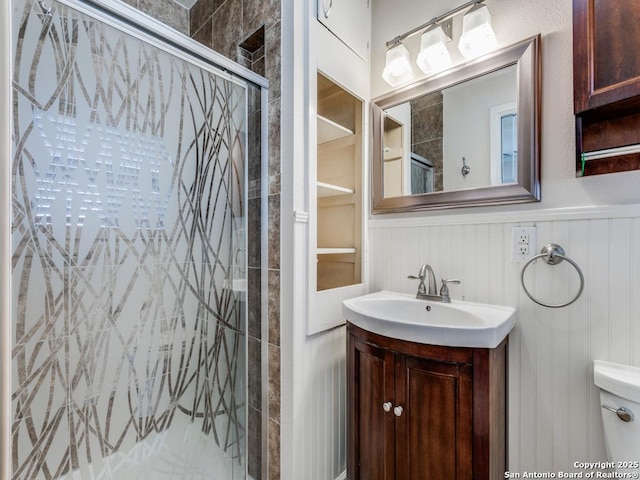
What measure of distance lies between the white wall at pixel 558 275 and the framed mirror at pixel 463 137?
0.18 feet

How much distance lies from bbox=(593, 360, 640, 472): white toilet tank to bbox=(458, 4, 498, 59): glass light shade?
1249mm

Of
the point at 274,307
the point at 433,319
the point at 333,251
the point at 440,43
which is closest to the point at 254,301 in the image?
the point at 274,307

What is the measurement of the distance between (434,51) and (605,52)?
25.2 inches

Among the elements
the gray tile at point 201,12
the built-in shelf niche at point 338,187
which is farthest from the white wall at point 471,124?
the gray tile at point 201,12

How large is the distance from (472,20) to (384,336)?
1297 millimetres

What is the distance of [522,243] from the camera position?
1.17 meters

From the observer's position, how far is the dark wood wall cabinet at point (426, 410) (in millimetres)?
940

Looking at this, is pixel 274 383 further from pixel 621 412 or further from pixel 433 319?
pixel 621 412

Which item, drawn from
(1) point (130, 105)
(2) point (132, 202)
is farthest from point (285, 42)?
(2) point (132, 202)

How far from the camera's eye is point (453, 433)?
38.1 inches

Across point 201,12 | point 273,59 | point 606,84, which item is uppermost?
point 201,12

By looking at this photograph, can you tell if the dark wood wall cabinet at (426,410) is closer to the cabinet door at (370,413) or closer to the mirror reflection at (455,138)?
the cabinet door at (370,413)

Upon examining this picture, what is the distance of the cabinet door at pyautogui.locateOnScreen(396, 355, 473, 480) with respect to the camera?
0.95 m

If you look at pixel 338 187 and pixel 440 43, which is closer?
pixel 440 43
